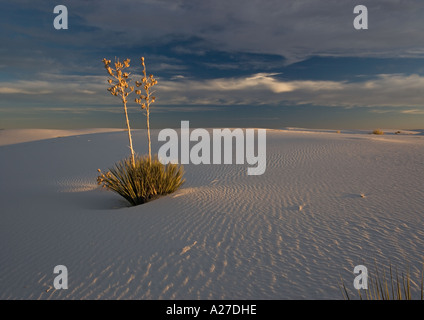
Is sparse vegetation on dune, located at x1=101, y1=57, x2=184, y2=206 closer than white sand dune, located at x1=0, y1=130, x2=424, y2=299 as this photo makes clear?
No

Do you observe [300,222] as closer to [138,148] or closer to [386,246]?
[386,246]

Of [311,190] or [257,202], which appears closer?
[257,202]

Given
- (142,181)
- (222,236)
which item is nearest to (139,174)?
(142,181)

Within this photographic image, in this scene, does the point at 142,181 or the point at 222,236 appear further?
the point at 142,181

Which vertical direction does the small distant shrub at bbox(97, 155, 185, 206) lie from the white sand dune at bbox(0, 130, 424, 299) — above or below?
above

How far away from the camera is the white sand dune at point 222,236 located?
133 inches

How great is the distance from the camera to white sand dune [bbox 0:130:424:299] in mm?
3375

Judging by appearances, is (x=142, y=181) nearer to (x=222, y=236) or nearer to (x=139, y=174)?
(x=139, y=174)

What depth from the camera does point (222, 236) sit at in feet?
15.1

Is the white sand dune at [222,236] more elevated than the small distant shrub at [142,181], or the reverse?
the small distant shrub at [142,181]

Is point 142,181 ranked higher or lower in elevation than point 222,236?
higher
